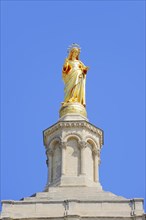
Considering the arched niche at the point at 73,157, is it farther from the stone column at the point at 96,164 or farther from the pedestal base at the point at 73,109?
the pedestal base at the point at 73,109

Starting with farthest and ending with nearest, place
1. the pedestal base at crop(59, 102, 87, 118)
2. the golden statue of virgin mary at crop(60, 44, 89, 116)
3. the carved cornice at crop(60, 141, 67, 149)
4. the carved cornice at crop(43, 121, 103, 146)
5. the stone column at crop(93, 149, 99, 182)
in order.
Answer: the golden statue of virgin mary at crop(60, 44, 89, 116), the pedestal base at crop(59, 102, 87, 118), the carved cornice at crop(43, 121, 103, 146), the stone column at crop(93, 149, 99, 182), the carved cornice at crop(60, 141, 67, 149)

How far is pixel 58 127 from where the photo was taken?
2128 inches

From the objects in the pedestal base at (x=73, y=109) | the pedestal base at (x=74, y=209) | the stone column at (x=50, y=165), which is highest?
the pedestal base at (x=73, y=109)

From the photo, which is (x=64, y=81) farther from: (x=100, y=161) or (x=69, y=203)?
(x=69, y=203)

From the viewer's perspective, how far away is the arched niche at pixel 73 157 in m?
52.2

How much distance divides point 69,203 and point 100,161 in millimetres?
9873

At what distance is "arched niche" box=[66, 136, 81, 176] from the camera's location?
5219 centimetres

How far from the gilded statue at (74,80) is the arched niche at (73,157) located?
406cm

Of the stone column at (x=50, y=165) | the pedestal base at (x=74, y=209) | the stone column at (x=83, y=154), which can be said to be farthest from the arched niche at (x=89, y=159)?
the pedestal base at (x=74, y=209)

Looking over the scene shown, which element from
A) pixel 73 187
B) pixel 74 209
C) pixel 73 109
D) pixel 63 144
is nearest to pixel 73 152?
pixel 63 144

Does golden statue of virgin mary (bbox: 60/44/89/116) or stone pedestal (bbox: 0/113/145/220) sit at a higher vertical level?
golden statue of virgin mary (bbox: 60/44/89/116)

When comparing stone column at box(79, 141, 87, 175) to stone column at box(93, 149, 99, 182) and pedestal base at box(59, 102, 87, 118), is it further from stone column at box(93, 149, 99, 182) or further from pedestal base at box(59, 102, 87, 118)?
pedestal base at box(59, 102, 87, 118)

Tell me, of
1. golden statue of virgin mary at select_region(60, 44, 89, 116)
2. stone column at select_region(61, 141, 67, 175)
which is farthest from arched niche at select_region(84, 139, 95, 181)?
golden statue of virgin mary at select_region(60, 44, 89, 116)

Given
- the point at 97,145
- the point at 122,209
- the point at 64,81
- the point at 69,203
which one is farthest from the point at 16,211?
the point at 64,81
